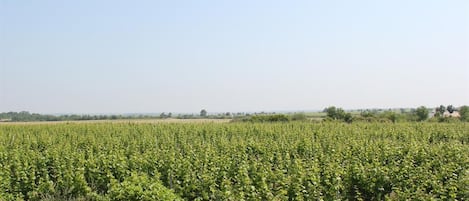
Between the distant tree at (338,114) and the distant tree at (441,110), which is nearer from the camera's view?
the distant tree at (338,114)

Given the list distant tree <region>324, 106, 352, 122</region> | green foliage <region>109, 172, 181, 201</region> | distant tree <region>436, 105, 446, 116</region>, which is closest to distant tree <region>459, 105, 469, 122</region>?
distant tree <region>436, 105, 446, 116</region>

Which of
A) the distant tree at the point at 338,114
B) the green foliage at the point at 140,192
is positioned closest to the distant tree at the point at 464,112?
the distant tree at the point at 338,114

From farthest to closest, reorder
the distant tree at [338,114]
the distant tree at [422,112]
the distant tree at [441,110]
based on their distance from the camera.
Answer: the distant tree at [441,110] → the distant tree at [422,112] → the distant tree at [338,114]

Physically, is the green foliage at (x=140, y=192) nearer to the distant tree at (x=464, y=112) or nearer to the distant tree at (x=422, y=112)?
the distant tree at (x=464, y=112)

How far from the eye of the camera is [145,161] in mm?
8766

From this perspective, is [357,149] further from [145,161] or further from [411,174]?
[145,161]

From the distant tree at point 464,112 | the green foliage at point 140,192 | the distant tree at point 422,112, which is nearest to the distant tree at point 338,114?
the distant tree at point 422,112

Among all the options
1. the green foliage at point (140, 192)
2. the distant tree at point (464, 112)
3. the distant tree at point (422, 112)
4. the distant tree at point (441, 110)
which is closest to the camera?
the green foliage at point (140, 192)

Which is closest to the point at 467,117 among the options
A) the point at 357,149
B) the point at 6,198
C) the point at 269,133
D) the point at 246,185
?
the point at 269,133

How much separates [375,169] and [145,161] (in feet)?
16.0

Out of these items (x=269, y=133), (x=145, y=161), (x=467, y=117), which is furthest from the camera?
(x=467, y=117)

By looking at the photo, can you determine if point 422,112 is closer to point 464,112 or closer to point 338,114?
point 464,112

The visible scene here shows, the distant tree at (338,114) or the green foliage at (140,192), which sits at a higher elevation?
the distant tree at (338,114)

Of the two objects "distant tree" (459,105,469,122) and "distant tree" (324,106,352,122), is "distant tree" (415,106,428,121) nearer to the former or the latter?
"distant tree" (459,105,469,122)
